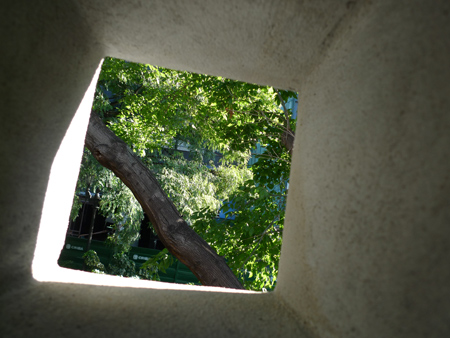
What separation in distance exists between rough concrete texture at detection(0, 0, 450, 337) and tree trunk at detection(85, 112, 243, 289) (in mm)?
2613

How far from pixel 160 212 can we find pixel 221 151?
313cm

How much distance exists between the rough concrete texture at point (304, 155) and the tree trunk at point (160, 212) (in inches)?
103

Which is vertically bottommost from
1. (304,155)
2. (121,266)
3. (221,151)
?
(121,266)

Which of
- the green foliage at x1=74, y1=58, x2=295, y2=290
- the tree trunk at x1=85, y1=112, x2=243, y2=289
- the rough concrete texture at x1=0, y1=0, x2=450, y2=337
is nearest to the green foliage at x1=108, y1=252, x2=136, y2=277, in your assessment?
the green foliage at x1=74, y1=58, x2=295, y2=290

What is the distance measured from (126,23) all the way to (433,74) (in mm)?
1004

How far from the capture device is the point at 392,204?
783mm

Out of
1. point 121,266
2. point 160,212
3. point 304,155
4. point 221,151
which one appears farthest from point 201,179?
point 304,155

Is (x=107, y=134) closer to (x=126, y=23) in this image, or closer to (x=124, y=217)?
(x=126, y=23)

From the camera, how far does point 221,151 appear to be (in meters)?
6.96

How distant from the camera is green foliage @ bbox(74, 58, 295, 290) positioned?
4289 millimetres

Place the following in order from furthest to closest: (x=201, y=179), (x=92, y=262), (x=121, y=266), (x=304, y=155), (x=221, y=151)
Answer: (x=121, y=266) < (x=201, y=179) < (x=92, y=262) < (x=221, y=151) < (x=304, y=155)

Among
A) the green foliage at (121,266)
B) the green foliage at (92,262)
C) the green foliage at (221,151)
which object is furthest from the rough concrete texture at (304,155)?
the green foliage at (121,266)

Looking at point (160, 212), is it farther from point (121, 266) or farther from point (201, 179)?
point (121, 266)

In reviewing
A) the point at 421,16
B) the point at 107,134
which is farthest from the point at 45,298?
the point at 107,134
